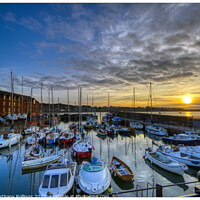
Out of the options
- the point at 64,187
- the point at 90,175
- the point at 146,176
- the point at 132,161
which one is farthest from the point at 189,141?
the point at 64,187

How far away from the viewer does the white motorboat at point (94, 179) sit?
11242 millimetres

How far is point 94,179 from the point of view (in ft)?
39.8

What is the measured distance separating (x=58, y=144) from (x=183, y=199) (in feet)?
105

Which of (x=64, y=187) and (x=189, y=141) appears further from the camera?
(x=189, y=141)

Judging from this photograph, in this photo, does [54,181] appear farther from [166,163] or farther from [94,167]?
[166,163]

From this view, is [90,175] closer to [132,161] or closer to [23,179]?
[23,179]

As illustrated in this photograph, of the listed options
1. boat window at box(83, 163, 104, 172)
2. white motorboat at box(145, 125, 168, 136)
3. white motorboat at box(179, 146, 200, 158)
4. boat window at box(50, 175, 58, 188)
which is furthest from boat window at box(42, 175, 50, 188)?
white motorboat at box(145, 125, 168, 136)

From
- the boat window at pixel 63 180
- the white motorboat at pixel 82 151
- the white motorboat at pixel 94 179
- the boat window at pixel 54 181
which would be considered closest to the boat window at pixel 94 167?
the white motorboat at pixel 94 179

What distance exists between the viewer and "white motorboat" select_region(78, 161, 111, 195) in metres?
11.2

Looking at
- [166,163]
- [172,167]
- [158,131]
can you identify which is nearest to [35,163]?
[166,163]

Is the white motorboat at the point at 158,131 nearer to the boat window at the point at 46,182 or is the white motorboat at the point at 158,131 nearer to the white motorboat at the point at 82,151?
the white motorboat at the point at 82,151

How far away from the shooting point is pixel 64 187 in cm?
1099

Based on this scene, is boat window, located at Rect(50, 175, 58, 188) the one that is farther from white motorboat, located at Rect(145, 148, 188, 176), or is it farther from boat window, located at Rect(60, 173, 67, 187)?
white motorboat, located at Rect(145, 148, 188, 176)

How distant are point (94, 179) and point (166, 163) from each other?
33.8 feet
